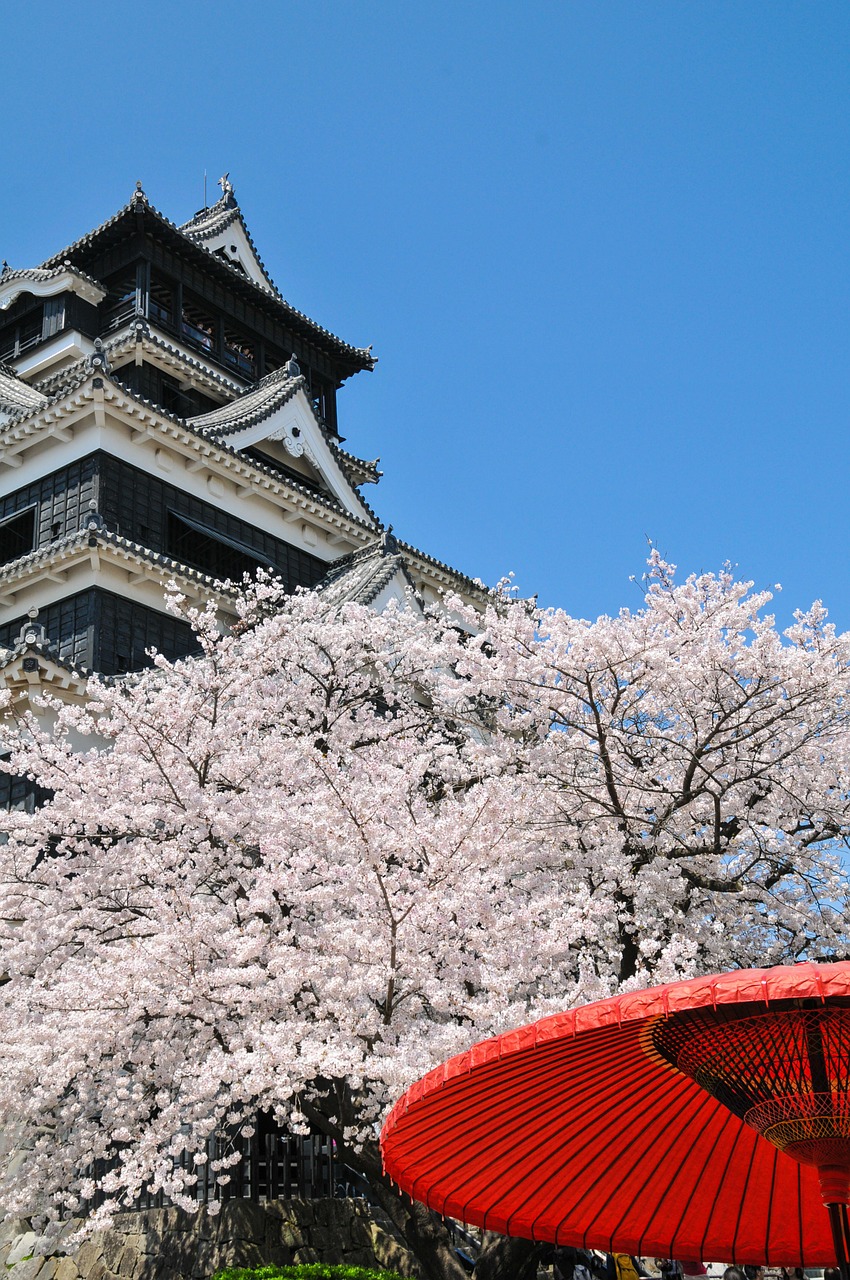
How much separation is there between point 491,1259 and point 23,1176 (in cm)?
504

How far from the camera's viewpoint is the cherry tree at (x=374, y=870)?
366 inches

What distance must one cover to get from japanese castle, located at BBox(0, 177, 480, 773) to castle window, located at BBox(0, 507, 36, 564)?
0.04m

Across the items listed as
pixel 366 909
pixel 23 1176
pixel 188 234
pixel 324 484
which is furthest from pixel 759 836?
pixel 188 234

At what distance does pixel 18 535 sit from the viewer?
20.9 metres

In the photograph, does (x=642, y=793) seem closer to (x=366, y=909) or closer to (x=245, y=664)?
(x=366, y=909)

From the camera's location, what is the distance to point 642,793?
469 inches

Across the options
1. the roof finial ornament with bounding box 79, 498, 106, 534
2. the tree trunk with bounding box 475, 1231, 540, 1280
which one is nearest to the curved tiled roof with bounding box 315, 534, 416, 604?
the roof finial ornament with bounding box 79, 498, 106, 534

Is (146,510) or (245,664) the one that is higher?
(146,510)

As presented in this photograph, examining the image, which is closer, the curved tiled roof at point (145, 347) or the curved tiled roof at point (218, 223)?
the curved tiled roof at point (145, 347)

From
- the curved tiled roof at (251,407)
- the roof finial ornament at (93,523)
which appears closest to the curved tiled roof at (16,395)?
the curved tiled roof at (251,407)

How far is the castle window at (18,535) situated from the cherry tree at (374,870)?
829cm

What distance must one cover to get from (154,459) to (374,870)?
1311 cm

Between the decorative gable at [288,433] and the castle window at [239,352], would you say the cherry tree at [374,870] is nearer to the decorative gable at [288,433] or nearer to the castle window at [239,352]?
the decorative gable at [288,433]

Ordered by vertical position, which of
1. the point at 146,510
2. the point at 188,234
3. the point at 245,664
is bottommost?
the point at 245,664
